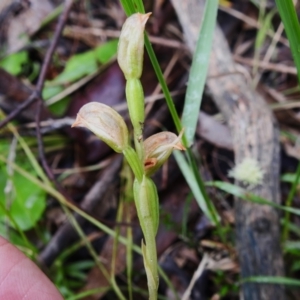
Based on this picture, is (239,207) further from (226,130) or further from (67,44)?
(67,44)

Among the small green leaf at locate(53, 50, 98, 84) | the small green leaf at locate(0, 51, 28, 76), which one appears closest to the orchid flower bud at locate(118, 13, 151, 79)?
the small green leaf at locate(53, 50, 98, 84)

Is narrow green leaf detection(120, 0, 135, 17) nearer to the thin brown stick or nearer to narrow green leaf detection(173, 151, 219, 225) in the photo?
narrow green leaf detection(173, 151, 219, 225)

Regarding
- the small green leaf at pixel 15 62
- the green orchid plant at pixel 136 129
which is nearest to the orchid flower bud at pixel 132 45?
the green orchid plant at pixel 136 129

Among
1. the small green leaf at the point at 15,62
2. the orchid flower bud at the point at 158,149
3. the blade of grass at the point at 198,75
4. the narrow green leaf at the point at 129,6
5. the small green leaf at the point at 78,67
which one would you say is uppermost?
the narrow green leaf at the point at 129,6

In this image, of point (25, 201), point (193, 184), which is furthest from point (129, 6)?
point (25, 201)

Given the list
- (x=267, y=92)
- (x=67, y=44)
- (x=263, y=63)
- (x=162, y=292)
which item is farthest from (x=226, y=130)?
(x=67, y=44)

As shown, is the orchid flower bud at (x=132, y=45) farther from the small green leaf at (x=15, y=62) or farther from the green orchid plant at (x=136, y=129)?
the small green leaf at (x=15, y=62)

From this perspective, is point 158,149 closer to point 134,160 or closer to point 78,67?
point 134,160
